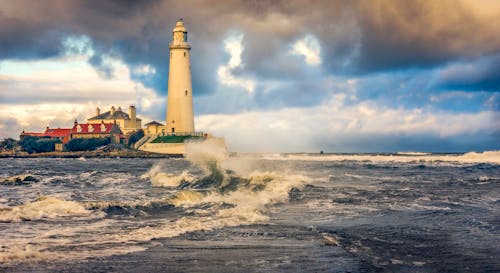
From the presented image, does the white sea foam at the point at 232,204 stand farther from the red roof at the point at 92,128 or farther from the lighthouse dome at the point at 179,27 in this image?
the red roof at the point at 92,128

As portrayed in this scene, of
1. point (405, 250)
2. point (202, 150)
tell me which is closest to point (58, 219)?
point (405, 250)

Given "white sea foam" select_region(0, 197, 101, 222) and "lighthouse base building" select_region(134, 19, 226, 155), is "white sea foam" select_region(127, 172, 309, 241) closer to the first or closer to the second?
"white sea foam" select_region(0, 197, 101, 222)

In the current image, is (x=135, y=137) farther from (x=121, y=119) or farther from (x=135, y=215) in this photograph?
(x=135, y=215)

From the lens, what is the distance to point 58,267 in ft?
33.4

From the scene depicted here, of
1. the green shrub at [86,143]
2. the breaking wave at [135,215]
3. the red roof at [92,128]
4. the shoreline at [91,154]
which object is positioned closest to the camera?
the breaking wave at [135,215]

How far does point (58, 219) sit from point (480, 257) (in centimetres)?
1114

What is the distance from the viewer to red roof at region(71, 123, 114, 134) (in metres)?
102

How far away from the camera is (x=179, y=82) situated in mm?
80875

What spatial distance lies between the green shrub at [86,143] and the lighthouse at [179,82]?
72.5 feet

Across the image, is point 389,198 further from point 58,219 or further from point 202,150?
point 202,150

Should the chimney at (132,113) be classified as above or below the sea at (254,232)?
above

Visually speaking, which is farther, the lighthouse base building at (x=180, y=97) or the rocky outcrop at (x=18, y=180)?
the lighthouse base building at (x=180, y=97)

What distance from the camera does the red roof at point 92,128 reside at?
101812 millimetres

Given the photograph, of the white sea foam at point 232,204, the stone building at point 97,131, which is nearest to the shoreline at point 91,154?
the stone building at point 97,131
